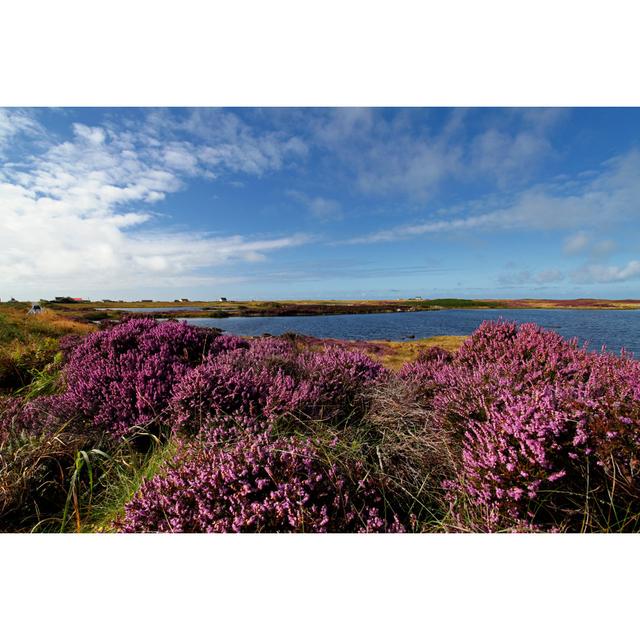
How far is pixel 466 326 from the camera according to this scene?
48.6 ft

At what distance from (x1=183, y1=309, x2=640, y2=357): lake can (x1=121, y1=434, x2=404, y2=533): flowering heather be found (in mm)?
3812

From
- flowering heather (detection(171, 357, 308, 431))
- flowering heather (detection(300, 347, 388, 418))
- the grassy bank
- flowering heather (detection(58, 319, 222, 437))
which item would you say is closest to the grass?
flowering heather (detection(58, 319, 222, 437))

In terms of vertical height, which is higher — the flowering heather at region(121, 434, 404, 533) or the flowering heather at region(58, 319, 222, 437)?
the flowering heather at region(58, 319, 222, 437)

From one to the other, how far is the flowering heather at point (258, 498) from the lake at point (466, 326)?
3.81 metres

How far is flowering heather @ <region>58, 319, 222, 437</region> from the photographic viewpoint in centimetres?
339

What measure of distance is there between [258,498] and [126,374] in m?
2.66

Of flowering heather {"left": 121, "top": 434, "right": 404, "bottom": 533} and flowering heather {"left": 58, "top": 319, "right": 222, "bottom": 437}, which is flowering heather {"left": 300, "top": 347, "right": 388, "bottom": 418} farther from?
flowering heather {"left": 58, "top": 319, "right": 222, "bottom": 437}

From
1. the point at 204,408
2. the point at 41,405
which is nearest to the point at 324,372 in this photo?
the point at 204,408

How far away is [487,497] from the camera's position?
6.22 ft

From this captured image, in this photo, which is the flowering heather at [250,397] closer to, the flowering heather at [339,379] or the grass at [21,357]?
the flowering heather at [339,379]

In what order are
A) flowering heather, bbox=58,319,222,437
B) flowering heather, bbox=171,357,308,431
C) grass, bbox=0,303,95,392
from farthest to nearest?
grass, bbox=0,303,95,392 < flowering heather, bbox=58,319,222,437 < flowering heather, bbox=171,357,308,431

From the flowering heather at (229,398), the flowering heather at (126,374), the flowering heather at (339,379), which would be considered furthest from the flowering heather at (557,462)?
the flowering heather at (126,374)

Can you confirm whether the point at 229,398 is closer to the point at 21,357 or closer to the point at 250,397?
the point at 250,397

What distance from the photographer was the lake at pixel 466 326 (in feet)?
20.2
